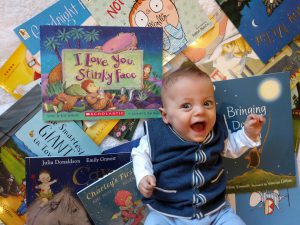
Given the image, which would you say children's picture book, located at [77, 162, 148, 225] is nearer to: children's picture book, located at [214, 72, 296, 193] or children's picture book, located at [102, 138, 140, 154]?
children's picture book, located at [102, 138, 140, 154]

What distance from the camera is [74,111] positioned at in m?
0.74

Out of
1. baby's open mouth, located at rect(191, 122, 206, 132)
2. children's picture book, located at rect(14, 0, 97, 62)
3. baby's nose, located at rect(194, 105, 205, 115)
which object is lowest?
baby's open mouth, located at rect(191, 122, 206, 132)

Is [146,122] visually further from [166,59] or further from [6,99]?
[6,99]

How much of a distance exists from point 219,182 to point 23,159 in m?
0.41

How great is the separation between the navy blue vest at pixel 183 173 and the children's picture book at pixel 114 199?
7 cm

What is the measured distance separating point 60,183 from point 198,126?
308 mm

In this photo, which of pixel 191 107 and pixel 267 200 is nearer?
pixel 191 107

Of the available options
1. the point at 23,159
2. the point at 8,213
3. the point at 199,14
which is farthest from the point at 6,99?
the point at 199,14

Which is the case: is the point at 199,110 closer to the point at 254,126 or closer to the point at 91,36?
the point at 254,126

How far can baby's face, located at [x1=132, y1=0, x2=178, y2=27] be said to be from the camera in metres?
0.74

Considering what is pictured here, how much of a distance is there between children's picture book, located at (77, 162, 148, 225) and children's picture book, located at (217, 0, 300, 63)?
0.38 m

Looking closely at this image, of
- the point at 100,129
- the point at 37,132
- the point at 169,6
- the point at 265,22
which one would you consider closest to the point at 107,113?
the point at 100,129

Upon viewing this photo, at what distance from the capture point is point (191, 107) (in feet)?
2.22

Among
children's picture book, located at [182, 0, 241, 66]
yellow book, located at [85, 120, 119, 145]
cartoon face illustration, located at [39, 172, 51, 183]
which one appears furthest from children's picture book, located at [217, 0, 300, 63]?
cartoon face illustration, located at [39, 172, 51, 183]
